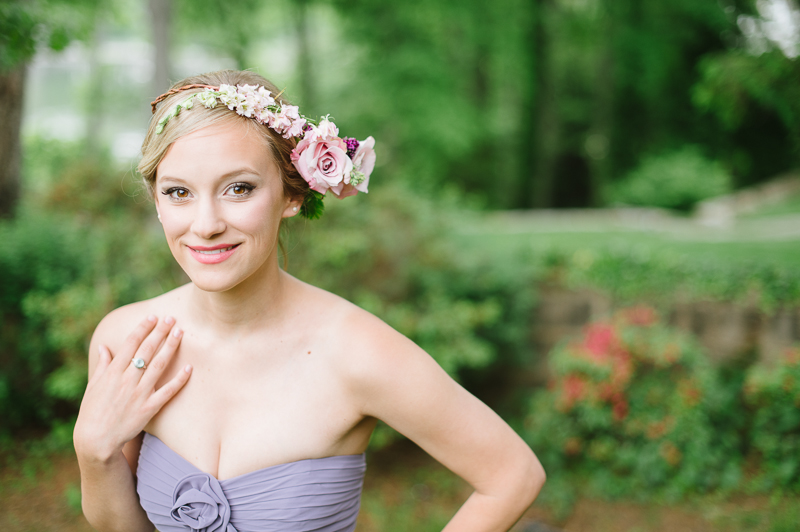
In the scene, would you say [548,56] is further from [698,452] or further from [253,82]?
[253,82]

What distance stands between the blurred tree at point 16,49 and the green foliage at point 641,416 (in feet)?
14.2

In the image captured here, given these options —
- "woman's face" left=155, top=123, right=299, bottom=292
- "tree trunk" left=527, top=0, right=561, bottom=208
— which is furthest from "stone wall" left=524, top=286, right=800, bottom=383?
"tree trunk" left=527, top=0, right=561, bottom=208

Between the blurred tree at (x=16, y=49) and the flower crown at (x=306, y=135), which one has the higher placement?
the blurred tree at (x=16, y=49)

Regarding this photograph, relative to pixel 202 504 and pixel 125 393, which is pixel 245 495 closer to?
pixel 202 504

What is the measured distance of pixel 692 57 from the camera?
1678 centimetres

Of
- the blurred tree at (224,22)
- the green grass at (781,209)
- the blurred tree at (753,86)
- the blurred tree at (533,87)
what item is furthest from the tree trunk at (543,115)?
the blurred tree at (753,86)

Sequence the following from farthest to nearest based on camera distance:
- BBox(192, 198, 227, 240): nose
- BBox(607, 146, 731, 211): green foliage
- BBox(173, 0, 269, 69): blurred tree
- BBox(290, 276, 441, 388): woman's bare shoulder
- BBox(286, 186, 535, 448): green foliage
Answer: BBox(607, 146, 731, 211): green foliage < BBox(173, 0, 269, 69): blurred tree < BBox(286, 186, 535, 448): green foliage < BBox(290, 276, 441, 388): woman's bare shoulder < BBox(192, 198, 227, 240): nose

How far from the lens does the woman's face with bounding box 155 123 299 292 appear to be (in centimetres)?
147

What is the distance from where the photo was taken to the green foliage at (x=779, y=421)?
162 inches

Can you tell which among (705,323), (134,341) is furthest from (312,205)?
(705,323)

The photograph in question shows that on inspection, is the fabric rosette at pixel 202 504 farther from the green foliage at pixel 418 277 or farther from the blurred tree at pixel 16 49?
the blurred tree at pixel 16 49

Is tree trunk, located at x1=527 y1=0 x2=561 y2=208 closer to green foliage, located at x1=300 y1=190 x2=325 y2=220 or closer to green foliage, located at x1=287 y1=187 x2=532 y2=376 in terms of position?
green foliage, located at x1=287 y1=187 x2=532 y2=376

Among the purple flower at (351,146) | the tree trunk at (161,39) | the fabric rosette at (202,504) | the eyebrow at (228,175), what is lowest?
the fabric rosette at (202,504)

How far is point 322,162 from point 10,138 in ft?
17.3
